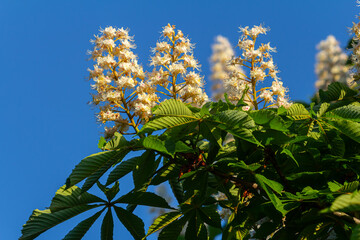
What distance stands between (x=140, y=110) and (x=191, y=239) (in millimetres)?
996

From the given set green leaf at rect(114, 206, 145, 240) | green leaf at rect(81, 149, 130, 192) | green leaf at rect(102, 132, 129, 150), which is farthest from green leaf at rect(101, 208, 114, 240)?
green leaf at rect(102, 132, 129, 150)

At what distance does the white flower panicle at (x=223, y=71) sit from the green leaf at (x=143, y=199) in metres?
1.13

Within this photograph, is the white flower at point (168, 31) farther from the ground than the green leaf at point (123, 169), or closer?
farther from the ground

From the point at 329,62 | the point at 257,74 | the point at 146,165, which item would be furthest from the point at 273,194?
the point at 329,62

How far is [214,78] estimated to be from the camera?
171 inches

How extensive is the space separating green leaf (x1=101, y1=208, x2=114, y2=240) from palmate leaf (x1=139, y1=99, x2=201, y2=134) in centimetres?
55

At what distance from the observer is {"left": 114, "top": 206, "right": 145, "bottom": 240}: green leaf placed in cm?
177

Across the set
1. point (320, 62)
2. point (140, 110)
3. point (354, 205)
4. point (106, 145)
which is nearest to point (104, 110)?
point (140, 110)

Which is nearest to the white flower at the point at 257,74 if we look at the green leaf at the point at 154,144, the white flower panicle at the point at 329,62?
the green leaf at the point at 154,144

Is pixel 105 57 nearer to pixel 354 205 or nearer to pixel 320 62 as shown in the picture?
pixel 354 205

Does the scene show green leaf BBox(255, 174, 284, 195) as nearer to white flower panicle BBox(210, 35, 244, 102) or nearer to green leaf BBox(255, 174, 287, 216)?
→ green leaf BBox(255, 174, 287, 216)

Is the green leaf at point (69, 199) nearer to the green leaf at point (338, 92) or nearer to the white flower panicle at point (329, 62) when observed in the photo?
the green leaf at point (338, 92)

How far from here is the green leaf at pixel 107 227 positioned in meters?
1.77

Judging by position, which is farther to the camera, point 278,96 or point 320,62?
point 320,62
